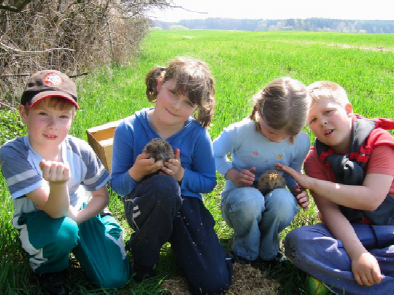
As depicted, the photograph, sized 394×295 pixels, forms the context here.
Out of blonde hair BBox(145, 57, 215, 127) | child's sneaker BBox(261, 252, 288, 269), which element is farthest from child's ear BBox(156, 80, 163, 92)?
child's sneaker BBox(261, 252, 288, 269)

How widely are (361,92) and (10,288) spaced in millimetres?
7703

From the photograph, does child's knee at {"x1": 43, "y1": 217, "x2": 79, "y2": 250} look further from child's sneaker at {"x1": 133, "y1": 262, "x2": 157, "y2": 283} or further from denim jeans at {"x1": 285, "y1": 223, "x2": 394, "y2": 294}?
denim jeans at {"x1": 285, "y1": 223, "x2": 394, "y2": 294}

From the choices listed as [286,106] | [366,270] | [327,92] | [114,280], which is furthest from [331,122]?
[114,280]

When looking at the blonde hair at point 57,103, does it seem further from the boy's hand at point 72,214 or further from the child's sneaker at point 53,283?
the child's sneaker at point 53,283

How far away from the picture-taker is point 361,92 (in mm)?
7562

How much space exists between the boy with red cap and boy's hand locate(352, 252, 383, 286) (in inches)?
56.8

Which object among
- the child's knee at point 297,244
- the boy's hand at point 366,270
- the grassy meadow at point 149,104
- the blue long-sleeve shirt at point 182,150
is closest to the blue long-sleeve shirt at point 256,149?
the blue long-sleeve shirt at point 182,150

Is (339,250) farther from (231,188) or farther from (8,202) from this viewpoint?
(8,202)

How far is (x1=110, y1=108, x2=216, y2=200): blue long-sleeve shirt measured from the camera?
2.30m

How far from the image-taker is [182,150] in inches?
93.7

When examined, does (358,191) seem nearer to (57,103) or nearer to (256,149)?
(256,149)

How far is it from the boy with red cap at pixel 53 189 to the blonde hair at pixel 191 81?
0.61 meters

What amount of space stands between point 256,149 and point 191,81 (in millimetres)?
772

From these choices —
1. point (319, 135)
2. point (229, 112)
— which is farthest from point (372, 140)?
point (229, 112)
